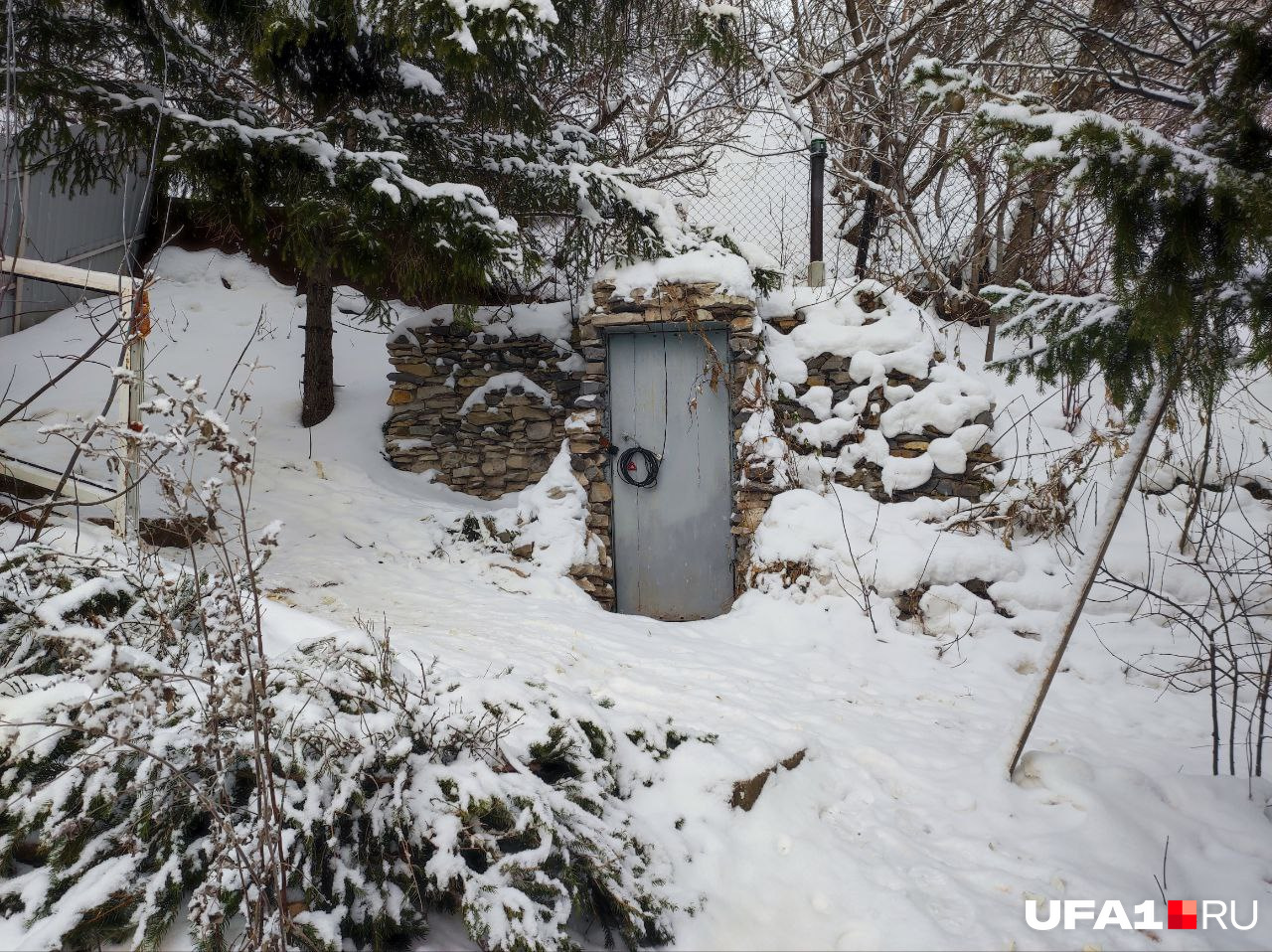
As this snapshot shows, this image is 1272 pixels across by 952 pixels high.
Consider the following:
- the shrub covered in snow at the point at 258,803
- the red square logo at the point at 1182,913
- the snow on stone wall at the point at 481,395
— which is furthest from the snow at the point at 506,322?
the red square logo at the point at 1182,913

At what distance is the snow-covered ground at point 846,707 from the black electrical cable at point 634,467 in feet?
2.18

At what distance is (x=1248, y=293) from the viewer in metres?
2.02

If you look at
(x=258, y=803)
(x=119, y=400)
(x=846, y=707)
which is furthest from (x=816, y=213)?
(x=258, y=803)

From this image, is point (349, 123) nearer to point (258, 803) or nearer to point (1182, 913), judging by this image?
point (258, 803)

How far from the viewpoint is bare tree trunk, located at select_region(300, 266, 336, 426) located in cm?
616

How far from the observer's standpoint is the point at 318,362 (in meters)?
6.35

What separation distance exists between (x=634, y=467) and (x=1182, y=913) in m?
3.97

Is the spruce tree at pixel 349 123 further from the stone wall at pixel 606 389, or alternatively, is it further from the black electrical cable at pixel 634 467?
the black electrical cable at pixel 634 467

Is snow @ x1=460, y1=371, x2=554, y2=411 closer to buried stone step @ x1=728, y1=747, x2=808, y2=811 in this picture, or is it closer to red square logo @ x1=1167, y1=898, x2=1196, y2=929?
buried stone step @ x1=728, y1=747, x2=808, y2=811

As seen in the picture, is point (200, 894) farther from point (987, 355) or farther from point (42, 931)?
point (987, 355)

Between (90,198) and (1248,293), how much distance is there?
29.8ft

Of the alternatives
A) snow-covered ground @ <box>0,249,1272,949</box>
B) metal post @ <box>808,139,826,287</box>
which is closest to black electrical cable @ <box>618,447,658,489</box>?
snow-covered ground @ <box>0,249,1272,949</box>

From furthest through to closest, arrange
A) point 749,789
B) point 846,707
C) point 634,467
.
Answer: point 634,467
point 846,707
point 749,789

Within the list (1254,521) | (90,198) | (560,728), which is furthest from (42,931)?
(90,198)
